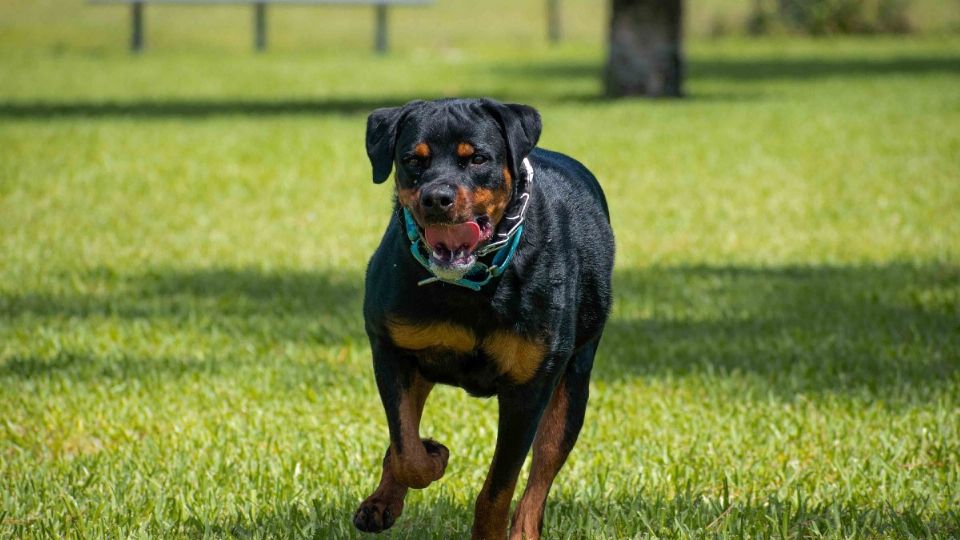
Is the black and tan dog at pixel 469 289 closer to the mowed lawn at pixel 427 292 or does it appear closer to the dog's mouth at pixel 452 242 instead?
the dog's mouth at pixel 452 242

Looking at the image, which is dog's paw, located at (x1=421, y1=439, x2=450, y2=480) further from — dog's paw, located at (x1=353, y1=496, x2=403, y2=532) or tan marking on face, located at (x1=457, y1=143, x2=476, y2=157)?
tan marking on face, located at (x1=457, y1=143, x2=476, y2=157)

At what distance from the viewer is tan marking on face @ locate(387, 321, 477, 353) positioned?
414 centimetres

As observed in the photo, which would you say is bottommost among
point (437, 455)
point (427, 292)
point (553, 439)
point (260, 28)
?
point (260, 28)

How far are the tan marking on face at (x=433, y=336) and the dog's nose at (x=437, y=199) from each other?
353 mm

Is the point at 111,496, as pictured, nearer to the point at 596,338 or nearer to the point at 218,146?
the point at 596,338

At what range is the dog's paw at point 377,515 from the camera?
4457 mm

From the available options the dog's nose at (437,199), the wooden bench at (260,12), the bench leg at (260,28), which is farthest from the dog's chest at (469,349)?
the bench leg at (260,28)

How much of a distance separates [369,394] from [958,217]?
271 inches

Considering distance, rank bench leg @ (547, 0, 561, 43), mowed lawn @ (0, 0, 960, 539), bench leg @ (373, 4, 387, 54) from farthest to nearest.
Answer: bench leg @ (547, 0, 561, 43) → bench leg @ (373, 4, 387, 54) → mowed lawn @ (0, 0, 960, 539)

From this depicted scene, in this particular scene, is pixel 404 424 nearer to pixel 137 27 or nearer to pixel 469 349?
pixel 469 349

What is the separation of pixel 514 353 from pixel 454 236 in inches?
16.1

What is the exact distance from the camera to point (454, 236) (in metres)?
4.04

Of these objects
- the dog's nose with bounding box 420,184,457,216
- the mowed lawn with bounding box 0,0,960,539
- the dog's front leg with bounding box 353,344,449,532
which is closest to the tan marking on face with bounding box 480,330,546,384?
the dog's front leg with bounding box 353,344,449,532

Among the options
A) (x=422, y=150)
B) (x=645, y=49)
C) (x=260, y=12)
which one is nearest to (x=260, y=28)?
(x=260, y=12)
